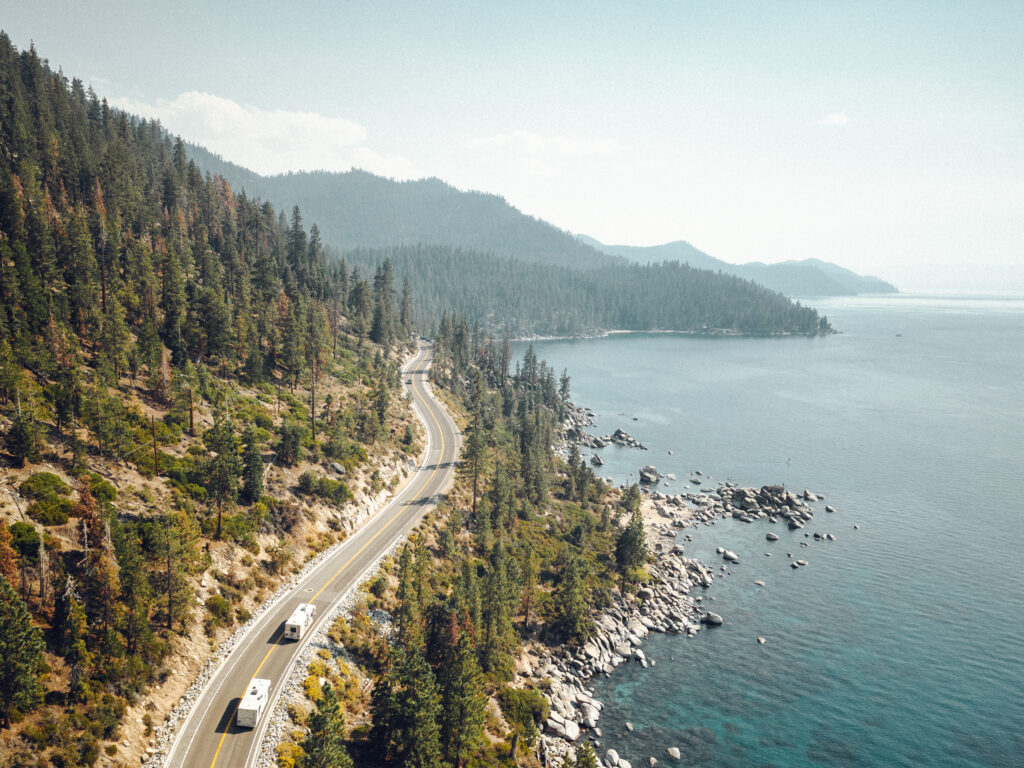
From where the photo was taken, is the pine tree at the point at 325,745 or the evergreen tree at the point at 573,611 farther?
the evergreen tree at the point at 573,611

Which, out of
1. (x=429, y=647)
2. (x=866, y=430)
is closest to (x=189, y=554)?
(x=429, y=647)

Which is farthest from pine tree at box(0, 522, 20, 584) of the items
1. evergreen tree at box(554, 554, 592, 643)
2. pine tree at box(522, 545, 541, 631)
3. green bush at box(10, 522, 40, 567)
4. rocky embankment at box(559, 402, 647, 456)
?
rocky embankment at box(559, 402, 647, 456)

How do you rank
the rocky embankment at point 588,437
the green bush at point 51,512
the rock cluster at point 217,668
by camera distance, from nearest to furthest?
1. the rock cluster at point 217,668
2. the green bush at point 51,512
3. the rocky embankment at point 588,437

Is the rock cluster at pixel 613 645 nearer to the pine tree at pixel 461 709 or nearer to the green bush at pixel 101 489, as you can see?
the pine tree at pixel 461 709

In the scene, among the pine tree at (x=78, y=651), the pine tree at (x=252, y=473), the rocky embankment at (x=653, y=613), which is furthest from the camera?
the pine tree at (x=252, y=473)

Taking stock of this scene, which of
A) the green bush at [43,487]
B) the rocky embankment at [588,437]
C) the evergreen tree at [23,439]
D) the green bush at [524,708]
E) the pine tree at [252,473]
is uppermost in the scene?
the evergreen tree at [23,439]

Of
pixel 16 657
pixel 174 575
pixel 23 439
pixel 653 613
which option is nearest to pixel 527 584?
pixel 653 613

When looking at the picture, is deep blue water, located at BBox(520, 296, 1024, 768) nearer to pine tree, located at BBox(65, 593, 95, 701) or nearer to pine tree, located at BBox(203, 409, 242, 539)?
pine tree, located at BBox(65, 593, 95, 701)

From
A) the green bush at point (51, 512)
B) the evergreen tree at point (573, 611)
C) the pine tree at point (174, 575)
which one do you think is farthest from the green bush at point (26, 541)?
the evergreen tree at point (573, 611)
